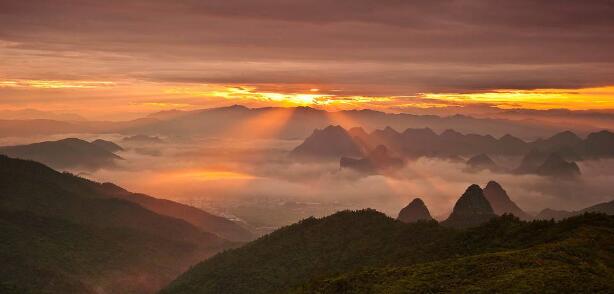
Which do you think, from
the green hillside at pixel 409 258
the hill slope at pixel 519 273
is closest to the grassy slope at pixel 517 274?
the hill slope at pixel 519 273

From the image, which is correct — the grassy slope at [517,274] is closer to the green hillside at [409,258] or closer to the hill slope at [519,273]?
the hill slope at [519,273]

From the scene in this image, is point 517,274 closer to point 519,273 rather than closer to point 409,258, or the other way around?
point 519,273

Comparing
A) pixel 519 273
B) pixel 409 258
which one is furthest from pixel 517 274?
pixel 409 258

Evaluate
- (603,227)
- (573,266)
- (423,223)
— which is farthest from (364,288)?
(423,223)

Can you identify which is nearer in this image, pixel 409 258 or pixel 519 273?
pixel 519 273

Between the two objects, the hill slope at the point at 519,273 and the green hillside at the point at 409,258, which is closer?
the hill slope at the point at 519,273

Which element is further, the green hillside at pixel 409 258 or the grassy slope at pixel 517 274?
the green hillside at pixel 409 258

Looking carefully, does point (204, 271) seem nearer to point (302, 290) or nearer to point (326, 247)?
point (326, 247)

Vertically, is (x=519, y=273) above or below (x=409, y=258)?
above

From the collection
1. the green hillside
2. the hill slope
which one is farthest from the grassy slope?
the green hillside
